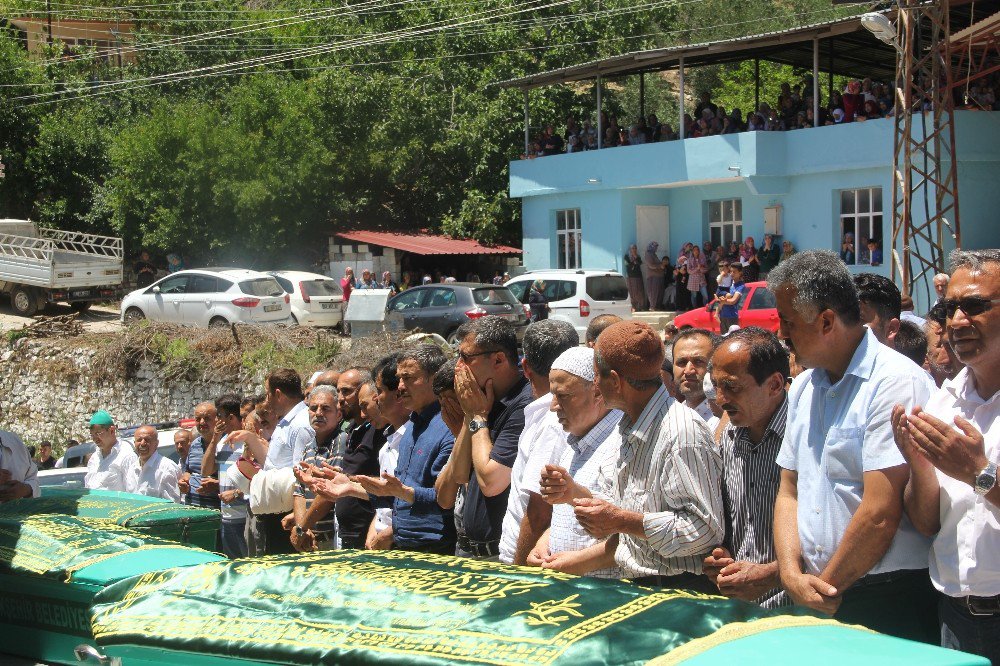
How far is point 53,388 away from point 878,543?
2267 centimetres

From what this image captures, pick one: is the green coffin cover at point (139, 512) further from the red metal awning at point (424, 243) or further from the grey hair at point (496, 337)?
the red metal awning at point (424, 243)

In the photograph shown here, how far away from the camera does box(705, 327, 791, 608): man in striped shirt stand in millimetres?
3883

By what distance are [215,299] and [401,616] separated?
22641 mm

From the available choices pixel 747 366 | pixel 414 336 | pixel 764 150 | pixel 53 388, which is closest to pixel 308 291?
pixel 53 388

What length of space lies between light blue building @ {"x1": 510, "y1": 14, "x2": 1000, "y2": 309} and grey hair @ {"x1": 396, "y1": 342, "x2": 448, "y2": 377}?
50.8ft

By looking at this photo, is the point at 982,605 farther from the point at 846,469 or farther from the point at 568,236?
the point at 568,236

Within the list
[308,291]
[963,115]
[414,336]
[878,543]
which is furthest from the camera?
[308,291]

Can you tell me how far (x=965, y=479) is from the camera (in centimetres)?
308

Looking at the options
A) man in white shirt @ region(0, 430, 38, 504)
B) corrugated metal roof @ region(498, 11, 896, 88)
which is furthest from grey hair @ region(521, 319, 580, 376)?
corrugated metal roof @ region(498, 11, 896, 88)

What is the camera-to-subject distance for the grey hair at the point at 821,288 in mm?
3506

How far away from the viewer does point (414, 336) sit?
18781mm

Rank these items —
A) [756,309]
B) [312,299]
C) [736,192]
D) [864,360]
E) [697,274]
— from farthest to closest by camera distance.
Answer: [312,299]
[736,192]
[697,274]
[756,309]
[864,360]

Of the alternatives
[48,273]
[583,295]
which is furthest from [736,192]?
[48,273]

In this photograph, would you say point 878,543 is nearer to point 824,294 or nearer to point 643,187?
point 824,294
